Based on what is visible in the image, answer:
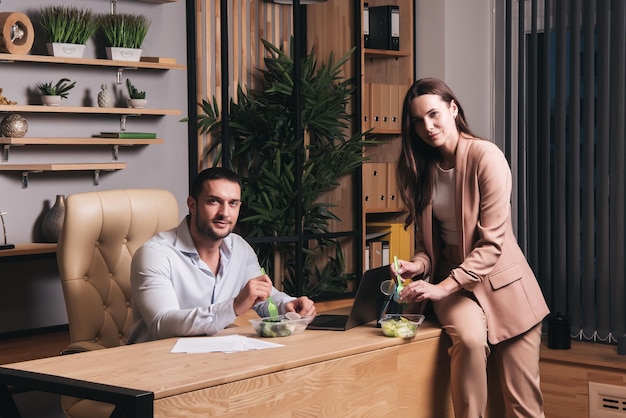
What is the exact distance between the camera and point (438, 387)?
282 centimetres

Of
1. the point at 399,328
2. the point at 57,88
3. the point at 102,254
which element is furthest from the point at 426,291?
the point at 57,88

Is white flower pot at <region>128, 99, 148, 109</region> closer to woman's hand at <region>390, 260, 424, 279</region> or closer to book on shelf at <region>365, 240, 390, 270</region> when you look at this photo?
book on shelf at <region>365, 240, 390, 270</region>

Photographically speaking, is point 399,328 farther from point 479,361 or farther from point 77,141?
point 77,141

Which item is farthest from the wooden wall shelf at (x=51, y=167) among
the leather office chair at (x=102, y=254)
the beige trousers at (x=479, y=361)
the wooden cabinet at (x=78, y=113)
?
the beige trousers at (x=479, y=361)

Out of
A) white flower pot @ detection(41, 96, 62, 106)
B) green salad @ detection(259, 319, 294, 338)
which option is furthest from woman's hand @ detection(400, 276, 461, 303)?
white flower pot @ detection(41, 96, 62, 106)

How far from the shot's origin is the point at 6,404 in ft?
7.28

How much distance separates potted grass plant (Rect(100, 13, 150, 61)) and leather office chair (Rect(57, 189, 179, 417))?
1645 mm

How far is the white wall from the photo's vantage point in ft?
16.8

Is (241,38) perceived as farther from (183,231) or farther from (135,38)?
(183,231)

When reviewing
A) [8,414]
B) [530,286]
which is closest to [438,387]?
[530,286]

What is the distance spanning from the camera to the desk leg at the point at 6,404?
2.20 meters

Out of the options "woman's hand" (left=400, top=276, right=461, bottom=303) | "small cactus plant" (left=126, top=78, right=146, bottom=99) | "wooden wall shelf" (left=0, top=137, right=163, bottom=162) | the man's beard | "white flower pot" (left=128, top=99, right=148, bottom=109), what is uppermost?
"small cactus plant" (left=126, top=78, right=146, bottom=99)

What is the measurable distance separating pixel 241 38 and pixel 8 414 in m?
3.60

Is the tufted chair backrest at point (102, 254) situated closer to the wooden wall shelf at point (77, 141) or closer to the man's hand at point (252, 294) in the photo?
the man's hand at point (252, 294)
